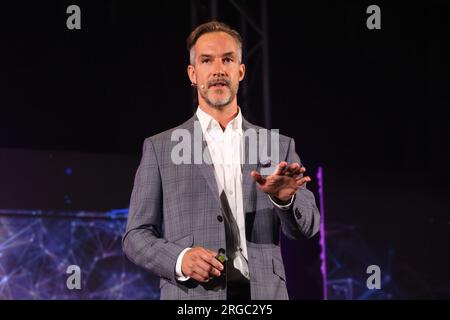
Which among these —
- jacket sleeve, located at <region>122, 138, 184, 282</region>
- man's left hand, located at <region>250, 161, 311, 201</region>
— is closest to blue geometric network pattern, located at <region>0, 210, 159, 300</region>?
jacket sleeve, located at <region>122, 138, 184, 282</region>

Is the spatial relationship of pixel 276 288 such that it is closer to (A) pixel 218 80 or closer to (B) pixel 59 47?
(A) pixel 218 80

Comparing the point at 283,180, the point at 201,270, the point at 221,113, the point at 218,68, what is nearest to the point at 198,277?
the point at 201,270

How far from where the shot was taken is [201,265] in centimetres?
173

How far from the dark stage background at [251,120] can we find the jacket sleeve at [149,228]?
296 cm

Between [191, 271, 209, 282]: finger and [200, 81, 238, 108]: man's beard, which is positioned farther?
[200, 81, 238, 108]: man's beard

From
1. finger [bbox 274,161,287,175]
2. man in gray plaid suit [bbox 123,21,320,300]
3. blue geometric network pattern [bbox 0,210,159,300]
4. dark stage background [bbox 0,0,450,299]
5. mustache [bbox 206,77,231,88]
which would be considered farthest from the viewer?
dark stage background [bbox 0,0,450,299]

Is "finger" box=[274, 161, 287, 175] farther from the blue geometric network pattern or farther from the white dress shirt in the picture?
the blue geometric network pattern

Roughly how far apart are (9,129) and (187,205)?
11.4 feet

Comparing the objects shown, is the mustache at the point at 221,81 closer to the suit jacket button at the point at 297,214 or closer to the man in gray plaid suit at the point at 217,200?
the man in gray plaid suit at the point at 217,200

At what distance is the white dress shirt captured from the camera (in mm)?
1941

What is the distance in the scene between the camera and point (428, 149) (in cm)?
675

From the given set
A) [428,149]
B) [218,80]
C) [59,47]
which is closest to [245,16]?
[59,47]

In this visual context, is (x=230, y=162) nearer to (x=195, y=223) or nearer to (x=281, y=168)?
(x=195, y=223)
